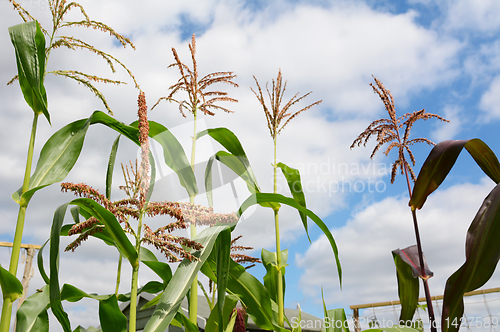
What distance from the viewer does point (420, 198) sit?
1.16m

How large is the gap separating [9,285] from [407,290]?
4.61 ft

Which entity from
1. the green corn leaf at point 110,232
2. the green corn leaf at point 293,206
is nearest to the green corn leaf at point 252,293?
the green corn leaf at point 293,206

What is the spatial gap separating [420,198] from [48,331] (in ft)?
4.40

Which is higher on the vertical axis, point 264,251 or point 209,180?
point 209,180

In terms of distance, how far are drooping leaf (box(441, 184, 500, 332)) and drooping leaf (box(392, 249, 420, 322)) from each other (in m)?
0.52

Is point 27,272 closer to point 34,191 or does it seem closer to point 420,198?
point 34,191

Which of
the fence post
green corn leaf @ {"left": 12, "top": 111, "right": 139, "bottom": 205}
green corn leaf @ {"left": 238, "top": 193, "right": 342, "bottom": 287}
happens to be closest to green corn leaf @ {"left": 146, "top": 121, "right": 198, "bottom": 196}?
green corn leaf @ {"left": 12, "top": 111, "right": 139, "bottom": 205}

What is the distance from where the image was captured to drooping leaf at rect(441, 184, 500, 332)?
83cm

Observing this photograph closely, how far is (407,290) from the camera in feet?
4.61

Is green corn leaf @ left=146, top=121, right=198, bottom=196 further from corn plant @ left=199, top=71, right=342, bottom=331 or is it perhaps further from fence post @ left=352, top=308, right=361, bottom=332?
fence post @ left=352, top=308, right=361, bottom=332

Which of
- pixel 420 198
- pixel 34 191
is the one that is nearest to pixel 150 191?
pixel 34 191

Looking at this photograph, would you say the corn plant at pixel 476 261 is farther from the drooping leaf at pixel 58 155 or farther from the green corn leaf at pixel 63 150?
the drooping leaf at pixel 58 155

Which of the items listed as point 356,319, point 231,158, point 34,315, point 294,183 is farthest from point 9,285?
point 356,319

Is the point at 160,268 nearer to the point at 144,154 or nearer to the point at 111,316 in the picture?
the point at 111,316
